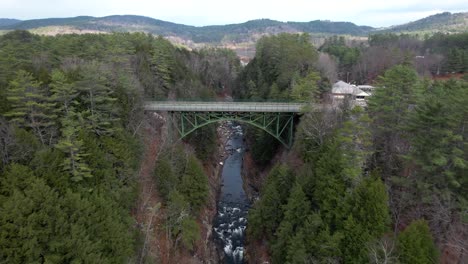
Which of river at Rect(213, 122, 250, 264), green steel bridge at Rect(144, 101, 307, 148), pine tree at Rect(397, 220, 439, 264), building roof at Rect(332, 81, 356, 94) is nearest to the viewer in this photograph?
pine tree at Rect(397, 220, 439, 264)

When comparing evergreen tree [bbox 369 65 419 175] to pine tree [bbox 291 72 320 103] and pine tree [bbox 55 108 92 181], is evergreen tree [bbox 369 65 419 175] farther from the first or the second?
pine tree [bbox 55 108 92 181]

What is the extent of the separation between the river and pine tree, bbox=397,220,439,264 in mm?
12883

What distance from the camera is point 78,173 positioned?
52.2 feet

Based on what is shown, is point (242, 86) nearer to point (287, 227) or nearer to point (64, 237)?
point (287, 227)

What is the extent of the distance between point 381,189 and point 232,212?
55.9 ft

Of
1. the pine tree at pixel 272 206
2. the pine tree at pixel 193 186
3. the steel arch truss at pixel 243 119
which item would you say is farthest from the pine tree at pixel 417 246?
the steel arch truss at pixel 243 119

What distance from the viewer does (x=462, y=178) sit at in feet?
48.9

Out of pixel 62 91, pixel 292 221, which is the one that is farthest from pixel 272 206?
pixel 62 91

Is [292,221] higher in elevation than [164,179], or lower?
lower

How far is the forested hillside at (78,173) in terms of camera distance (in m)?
12.7

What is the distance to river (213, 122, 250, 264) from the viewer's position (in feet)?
80.8

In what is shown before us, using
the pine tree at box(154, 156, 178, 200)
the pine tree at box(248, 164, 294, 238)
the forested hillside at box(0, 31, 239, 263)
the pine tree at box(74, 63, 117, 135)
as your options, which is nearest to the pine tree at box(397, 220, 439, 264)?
the pine tree at box(248, 164, 294, 238)

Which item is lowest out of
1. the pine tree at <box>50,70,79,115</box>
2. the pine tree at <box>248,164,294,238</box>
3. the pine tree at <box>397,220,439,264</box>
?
the pine tree at <box>248,164,294,238</box>

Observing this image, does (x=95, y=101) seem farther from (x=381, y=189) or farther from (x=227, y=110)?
(x=381, y=189)
